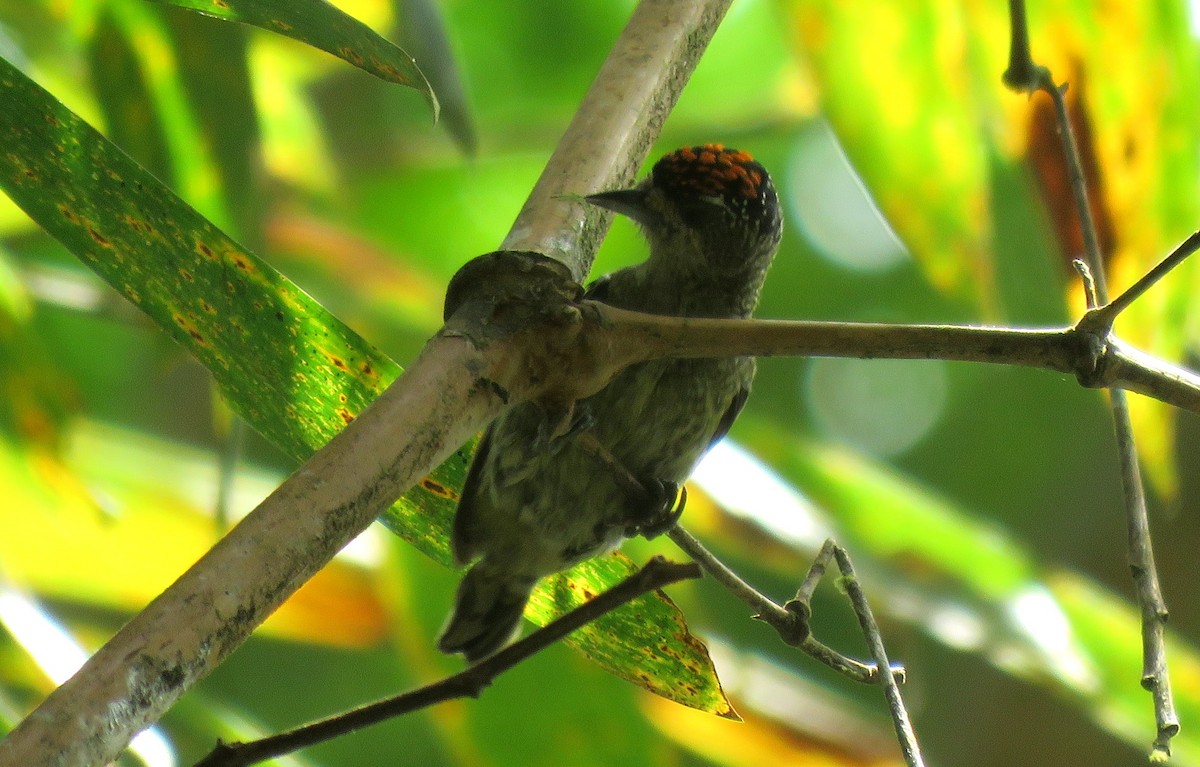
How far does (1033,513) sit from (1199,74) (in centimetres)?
312

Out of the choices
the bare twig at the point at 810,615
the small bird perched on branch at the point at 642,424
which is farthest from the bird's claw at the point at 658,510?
the bare twig at the point at 810,615

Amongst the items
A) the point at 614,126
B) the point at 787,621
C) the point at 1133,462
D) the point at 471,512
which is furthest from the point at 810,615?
the point at 471,512

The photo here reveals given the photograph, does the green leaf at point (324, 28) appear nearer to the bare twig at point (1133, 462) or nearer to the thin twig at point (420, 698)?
the thin twig at point (420, 698)

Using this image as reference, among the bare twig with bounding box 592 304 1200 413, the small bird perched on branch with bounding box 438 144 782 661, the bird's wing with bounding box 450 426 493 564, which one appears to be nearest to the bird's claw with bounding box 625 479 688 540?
the small bird perched on branch with bounding box 438 144 782 661

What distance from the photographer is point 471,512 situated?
6.16ft

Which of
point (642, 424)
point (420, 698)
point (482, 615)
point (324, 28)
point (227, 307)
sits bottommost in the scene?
point (420, 698)

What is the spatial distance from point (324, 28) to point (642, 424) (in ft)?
2.88

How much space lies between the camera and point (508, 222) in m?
4.20

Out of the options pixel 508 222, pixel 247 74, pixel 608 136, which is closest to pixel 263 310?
pixel 608 136

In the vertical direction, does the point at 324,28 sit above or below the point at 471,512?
below

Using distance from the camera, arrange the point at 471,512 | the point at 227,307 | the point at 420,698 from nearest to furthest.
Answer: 1. the point at 420,698
2. the point at 227,307
3. the point at 471,512

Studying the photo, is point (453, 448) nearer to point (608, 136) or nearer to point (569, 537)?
point (608, 136)

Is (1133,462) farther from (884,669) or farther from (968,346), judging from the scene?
(968,346)

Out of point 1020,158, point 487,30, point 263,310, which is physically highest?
point 487,30
